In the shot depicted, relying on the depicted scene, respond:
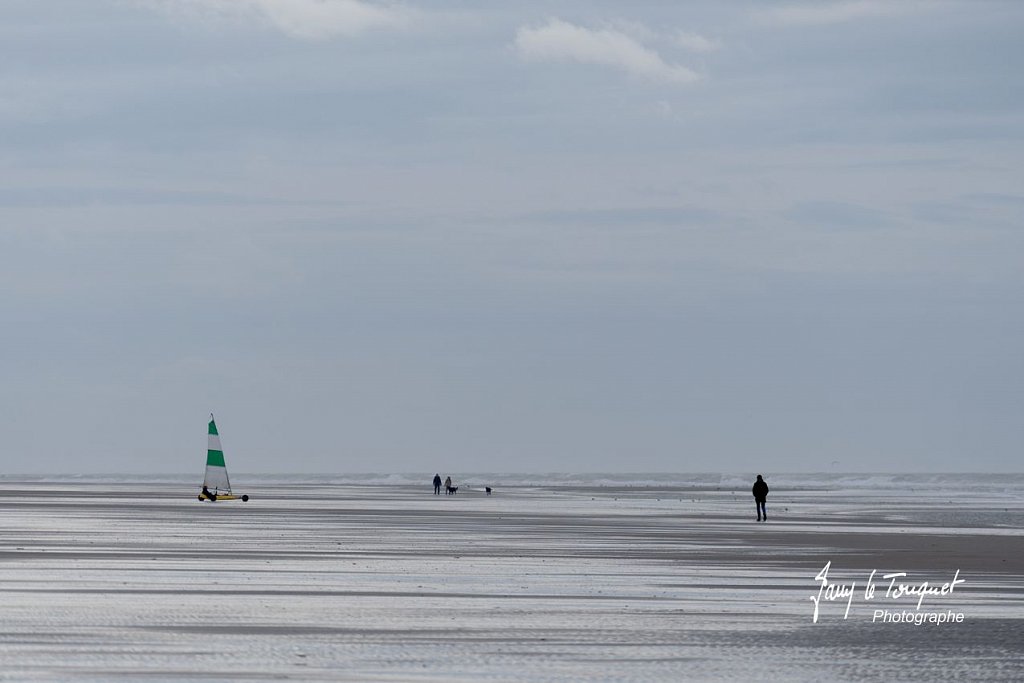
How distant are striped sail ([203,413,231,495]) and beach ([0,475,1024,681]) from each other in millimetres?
36186

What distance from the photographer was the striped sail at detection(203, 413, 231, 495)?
262 feet

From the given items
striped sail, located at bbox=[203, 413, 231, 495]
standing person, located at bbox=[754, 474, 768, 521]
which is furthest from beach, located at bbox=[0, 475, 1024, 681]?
striped sail, located at bbox=[203, 413, 231, 495]

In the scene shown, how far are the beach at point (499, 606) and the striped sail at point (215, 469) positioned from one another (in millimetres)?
36186

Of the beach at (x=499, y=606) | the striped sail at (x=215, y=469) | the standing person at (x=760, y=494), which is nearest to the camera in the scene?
the beach at (x=499, y=606)

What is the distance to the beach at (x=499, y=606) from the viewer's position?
16359mm

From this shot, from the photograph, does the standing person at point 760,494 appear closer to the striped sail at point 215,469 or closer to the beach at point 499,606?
the beach at point 499,606

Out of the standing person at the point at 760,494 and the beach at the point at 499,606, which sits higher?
the standing person at the point at 760,494

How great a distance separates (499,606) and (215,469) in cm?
5951

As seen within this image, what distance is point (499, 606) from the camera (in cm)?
2223

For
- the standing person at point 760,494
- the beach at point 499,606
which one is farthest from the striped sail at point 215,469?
the beach at point 499,606

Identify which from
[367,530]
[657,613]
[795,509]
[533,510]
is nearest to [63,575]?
[657,613]

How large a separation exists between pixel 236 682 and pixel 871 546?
1000 inches

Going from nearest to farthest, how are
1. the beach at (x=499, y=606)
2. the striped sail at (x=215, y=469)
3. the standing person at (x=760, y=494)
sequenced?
the beach at (x=499, y=606) → the standing person at (x=760, y=494) → the striped sail at (x=215, y=469)

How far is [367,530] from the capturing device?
45438 millimetres
